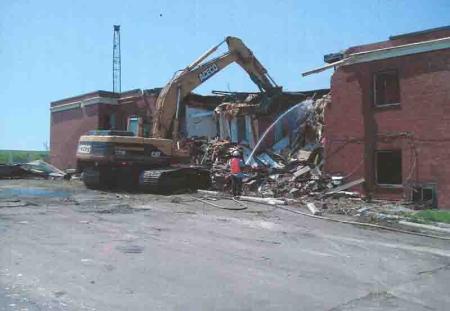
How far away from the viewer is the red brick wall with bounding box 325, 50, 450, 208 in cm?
1759

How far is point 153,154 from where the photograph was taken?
70.9 ft

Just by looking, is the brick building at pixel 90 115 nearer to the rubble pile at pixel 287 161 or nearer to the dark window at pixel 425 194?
the rubble pile at pixel 287 161

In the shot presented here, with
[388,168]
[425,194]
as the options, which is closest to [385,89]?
[388,168]

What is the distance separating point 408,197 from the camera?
60.2ft

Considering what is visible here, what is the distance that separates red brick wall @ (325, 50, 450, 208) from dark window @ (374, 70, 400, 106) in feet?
0.77

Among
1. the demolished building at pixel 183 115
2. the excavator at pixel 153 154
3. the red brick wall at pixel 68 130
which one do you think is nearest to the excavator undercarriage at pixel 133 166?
the excavator at pixel 153 154

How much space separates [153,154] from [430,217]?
35.7 ft

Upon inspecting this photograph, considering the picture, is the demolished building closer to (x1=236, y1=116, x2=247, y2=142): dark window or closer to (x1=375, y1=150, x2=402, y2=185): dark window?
(x1=236, y1=116, x2=247, y2=142): dark window

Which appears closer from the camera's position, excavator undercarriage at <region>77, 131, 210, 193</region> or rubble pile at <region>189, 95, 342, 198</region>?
rubble pile at <region>189, 95, 342, 198</region>

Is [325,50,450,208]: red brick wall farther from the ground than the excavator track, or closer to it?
farther from the ground

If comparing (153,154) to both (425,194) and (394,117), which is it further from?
(425,194)

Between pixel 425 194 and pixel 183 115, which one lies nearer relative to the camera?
pixel 425 194

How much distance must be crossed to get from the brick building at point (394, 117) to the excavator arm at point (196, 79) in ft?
21.5

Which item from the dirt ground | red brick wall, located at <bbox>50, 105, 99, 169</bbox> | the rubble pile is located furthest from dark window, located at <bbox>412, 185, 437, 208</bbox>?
red brick wall, located at <bbox>50, 105, 99, 169</bbox>
